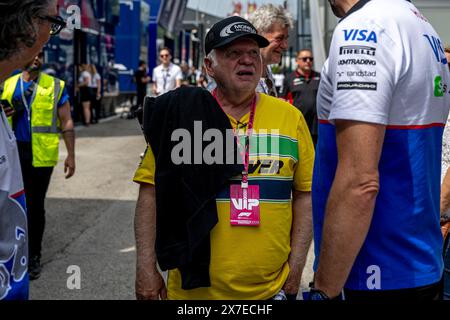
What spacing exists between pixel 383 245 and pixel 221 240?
30.4 inches

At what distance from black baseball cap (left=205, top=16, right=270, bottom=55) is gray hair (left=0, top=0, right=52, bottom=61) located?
1021 millimetres

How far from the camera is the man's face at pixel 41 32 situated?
193 centimetres

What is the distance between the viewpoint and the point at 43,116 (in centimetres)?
580

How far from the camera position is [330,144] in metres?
2.09

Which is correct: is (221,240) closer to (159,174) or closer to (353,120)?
(159,174)

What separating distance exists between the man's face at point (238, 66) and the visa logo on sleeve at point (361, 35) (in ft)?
2.87

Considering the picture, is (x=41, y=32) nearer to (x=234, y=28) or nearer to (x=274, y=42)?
(x=234, y=28)

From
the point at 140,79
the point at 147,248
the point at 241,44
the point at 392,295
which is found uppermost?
the point at 241,44

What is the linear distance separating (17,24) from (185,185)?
100 cm

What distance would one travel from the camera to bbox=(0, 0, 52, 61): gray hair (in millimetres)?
1832

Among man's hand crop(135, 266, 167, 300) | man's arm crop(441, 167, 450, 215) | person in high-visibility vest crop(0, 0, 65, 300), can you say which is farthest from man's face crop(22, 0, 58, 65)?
man's arm crop(441, 167, 450, 215)

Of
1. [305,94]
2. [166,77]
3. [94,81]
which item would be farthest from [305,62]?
[94,81]

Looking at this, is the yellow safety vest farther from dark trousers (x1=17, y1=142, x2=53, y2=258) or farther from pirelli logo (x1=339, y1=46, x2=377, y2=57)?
pirelli logo (x1=339, y1=46, x2=377, y2=57)

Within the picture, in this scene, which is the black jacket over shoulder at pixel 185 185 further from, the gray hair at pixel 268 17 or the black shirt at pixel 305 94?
the black shirt at pixel 305 94
